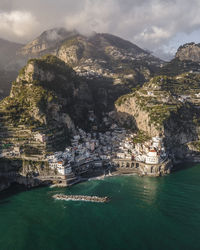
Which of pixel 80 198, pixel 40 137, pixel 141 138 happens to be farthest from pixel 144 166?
pixel 40 137

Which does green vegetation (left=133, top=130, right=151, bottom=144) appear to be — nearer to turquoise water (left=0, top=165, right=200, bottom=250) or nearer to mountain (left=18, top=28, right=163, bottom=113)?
turquoise water (left=0, top=165, right=200, bottom=250)

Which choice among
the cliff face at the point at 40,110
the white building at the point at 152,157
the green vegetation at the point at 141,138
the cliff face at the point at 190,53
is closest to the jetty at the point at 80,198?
the cliff face at the point at 40,110

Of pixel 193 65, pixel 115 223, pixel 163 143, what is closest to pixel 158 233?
pixel 115 223

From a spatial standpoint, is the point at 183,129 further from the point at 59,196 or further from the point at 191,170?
the point at 59,196

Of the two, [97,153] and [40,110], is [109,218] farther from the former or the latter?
[40,110]

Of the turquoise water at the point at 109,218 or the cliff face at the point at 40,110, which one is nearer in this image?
the turquoise water at the point at 109,218

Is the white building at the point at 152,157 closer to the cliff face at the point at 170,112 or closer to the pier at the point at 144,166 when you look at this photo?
the pier at the point at 144,166

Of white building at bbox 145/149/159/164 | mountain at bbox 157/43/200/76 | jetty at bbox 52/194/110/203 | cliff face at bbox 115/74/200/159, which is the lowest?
jetty at bbox 52/194/110/203

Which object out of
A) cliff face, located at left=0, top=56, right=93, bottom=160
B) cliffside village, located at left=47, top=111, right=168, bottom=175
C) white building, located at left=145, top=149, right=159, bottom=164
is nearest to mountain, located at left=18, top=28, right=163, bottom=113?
cliff face, located at left=0, top=56, right=93, bottom=160
